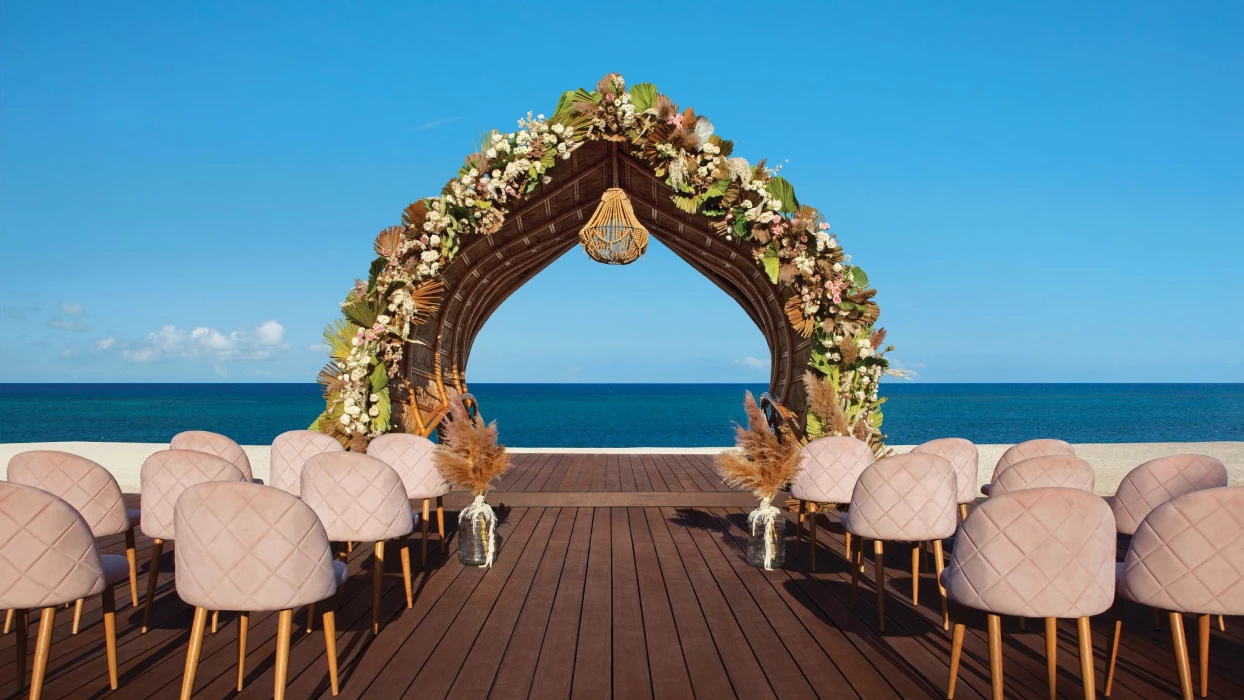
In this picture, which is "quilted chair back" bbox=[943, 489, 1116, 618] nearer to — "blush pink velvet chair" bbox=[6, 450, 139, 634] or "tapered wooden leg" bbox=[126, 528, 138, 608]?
"blush pink velvet chair" bbox=[6, 450, 139, 634]

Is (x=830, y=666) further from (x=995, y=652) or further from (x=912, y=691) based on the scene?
(x=995, y=652)

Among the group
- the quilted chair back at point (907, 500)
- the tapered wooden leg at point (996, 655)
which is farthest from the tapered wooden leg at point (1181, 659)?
the quilted chair back at point (907, 500)

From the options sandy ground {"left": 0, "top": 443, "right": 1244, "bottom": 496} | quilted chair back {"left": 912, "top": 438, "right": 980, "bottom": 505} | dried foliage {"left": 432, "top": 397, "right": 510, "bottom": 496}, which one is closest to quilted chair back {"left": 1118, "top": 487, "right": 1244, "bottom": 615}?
quilted chair back {"left": 912, "top": 438, "right": 980, "bottom": 505}

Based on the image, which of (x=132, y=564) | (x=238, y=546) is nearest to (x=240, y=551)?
(x=238, y=546)

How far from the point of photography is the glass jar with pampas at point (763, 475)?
462 cm

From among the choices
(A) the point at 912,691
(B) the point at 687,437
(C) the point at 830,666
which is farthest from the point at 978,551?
(B) the point at 687,437

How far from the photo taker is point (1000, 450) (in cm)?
1149

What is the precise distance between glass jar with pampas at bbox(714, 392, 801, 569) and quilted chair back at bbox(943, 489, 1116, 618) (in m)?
2.06

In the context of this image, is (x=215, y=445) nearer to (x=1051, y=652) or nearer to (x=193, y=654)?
(x=193, y=654)

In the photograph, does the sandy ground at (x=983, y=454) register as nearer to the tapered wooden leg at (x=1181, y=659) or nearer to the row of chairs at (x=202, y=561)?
the row of chairs at (x=202, y=561)

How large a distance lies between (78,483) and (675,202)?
4289 mm

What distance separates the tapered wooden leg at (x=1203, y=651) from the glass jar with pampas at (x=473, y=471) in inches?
133

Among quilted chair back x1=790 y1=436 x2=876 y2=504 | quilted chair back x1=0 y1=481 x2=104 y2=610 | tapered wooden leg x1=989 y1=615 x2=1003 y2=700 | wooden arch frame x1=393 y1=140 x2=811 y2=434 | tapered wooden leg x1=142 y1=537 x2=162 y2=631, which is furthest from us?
wooden arch frame x1=393 y1=140 x2=811 y2=434

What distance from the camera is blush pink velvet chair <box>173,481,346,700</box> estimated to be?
2.56 metres
